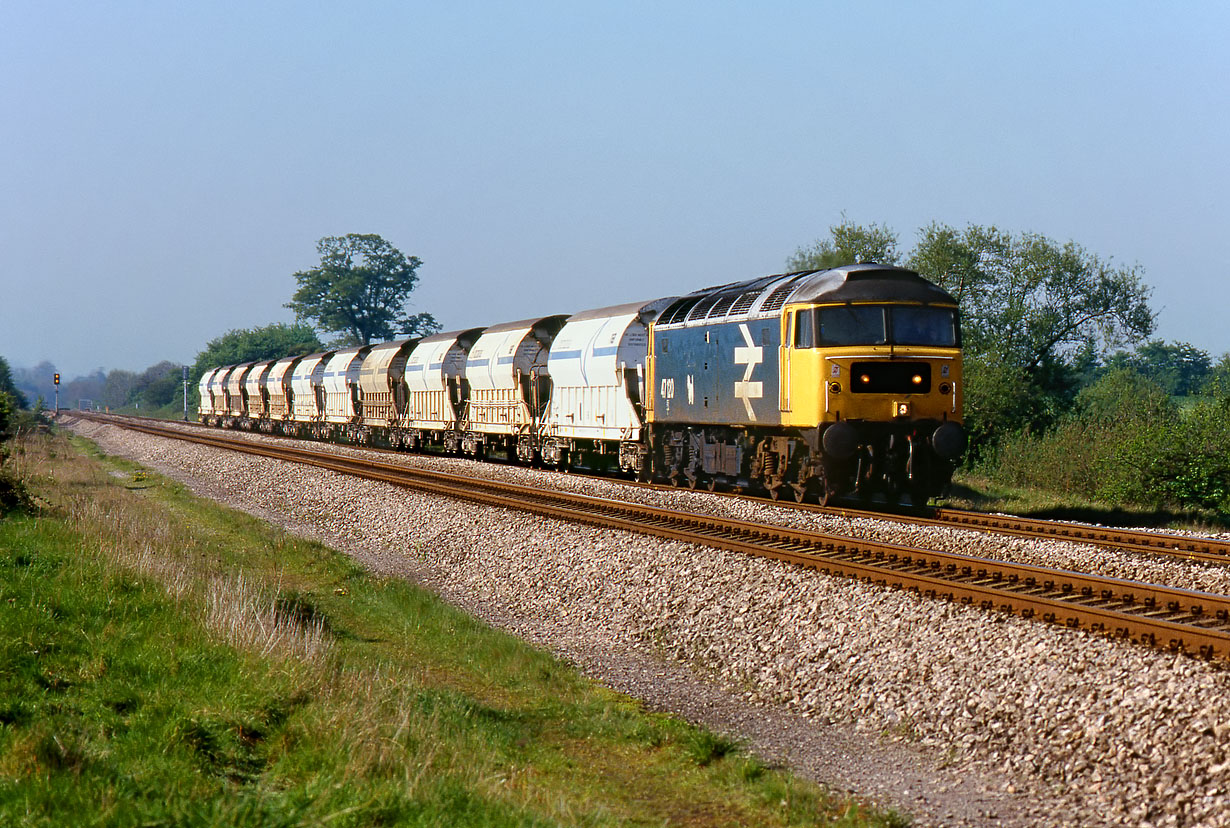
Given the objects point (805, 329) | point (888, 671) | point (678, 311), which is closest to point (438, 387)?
point (678, 311)

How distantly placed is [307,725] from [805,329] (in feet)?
40.1

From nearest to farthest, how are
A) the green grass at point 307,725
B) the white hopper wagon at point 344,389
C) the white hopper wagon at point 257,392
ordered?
the green grass at point 307,725, the white hopper wagon at point 344,389, the white hopper wagon at point 257,392

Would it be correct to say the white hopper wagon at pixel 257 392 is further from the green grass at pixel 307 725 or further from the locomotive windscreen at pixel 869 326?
the green grass at pixel 307 725

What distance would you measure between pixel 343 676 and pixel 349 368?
39979mm

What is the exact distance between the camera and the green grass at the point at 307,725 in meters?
5.88

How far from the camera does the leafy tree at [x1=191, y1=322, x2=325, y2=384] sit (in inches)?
4852

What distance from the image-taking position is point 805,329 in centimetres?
1788

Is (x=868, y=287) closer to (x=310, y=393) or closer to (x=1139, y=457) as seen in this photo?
(x=1139, y=457)

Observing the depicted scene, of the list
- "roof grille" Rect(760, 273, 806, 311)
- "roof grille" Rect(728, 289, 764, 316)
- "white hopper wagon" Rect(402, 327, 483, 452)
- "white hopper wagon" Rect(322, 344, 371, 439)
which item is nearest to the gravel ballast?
"roof grille" Rect(760, 273, 806, 311)

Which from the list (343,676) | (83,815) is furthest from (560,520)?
(83,815)

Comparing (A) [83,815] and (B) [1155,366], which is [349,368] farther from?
(B) [1155,366]

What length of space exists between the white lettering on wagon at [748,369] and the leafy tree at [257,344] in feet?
342

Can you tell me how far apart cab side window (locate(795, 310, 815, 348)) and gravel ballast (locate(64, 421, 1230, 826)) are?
2906mm

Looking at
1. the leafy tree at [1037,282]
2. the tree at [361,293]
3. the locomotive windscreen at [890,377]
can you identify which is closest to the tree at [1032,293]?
the leafy tree at [1037,282]
